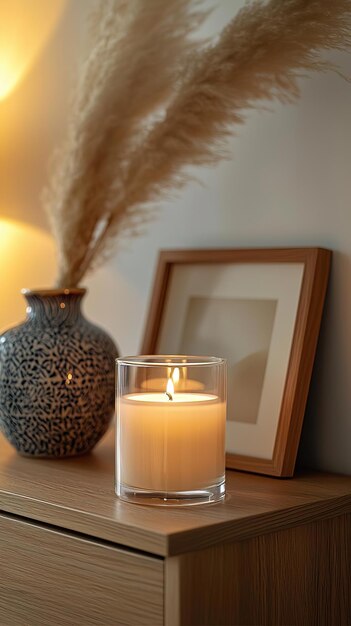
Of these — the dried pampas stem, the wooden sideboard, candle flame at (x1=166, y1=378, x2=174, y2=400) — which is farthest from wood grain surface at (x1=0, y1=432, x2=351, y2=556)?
the dried pampas stem

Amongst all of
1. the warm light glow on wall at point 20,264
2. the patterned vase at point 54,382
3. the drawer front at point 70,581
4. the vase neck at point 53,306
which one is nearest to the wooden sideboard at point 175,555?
the drawer front at point 70,581

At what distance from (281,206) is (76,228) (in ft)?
1.04

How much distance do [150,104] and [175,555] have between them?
0.72 meters

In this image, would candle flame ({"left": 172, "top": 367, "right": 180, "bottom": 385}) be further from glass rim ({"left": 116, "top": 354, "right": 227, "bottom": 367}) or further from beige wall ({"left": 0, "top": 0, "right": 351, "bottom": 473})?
beige wall ({"left": 0, "top": 0, "right": 351, "bottom": 473})

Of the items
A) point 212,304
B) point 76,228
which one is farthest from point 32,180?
point 212,304

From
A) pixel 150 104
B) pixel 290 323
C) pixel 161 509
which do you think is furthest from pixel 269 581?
pixel 150 104

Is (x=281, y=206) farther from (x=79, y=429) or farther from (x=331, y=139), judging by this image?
(x=79, y=429)

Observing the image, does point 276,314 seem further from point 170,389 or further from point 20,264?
point 20,264

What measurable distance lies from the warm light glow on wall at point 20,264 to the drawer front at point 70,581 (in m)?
0.79

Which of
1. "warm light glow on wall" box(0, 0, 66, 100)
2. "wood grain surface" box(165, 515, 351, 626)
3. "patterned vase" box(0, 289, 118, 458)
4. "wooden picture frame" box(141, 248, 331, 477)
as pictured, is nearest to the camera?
"wood grain surface" box(165, 515, 351, 626)

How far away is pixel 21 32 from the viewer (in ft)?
5.65

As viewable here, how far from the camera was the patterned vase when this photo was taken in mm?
1206

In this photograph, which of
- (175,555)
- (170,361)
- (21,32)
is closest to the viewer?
(175,555)

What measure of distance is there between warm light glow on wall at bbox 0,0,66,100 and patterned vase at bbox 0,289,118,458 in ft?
2.21
